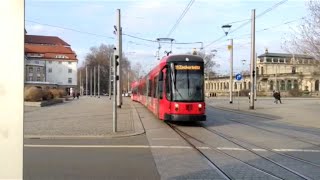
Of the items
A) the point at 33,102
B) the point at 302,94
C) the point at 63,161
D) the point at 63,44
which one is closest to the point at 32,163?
the point at 63,161

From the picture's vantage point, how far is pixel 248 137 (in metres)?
18.5

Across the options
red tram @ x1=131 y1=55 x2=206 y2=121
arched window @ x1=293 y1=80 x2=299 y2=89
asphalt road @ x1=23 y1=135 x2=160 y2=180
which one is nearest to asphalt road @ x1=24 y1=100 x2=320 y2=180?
asphalt road @ x1=23 y1=135 x2=160 y2=180

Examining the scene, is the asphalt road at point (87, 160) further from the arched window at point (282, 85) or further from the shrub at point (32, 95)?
the arched window at point (282, 85)

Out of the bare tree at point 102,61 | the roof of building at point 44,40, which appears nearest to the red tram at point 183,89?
the bare tree at point 102,61

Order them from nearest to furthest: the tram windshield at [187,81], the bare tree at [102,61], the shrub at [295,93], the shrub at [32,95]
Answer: the tram windshield at [187,81] < the shrub at [32,95] < the shrub at [295,93] < the bare tree at [102,61]

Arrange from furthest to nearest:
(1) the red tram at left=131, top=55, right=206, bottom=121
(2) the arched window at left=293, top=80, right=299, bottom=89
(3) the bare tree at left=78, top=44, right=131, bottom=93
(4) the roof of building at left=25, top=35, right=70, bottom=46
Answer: (4) the roof of building at left=25, top=35, right=70, bottom=46, (3) the bare tree at left=78, top=44, right=131, bottom=93, (2) the arched window at left=293, top=80, right=299, bottom=89, (1) the red tram at left=131, top=55, right=206, bottom=121

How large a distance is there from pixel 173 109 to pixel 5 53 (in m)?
18.2

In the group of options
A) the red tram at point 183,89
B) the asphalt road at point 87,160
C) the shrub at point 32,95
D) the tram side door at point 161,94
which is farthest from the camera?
the shrub at point 32,95

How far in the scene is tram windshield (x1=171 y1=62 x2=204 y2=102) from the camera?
894 inches

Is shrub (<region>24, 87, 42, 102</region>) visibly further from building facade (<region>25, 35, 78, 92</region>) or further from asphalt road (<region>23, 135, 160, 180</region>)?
building facade (<region>25, 35, 78, 92</region>)

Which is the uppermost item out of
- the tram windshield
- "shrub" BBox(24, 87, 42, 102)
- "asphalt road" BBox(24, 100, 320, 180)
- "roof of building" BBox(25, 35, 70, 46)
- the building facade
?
"roof of building" BBox(25, 35, 70, 46)

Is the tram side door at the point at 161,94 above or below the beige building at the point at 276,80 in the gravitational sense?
below

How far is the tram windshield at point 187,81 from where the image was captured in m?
22.7

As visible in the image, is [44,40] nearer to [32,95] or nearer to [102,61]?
[102,61]
